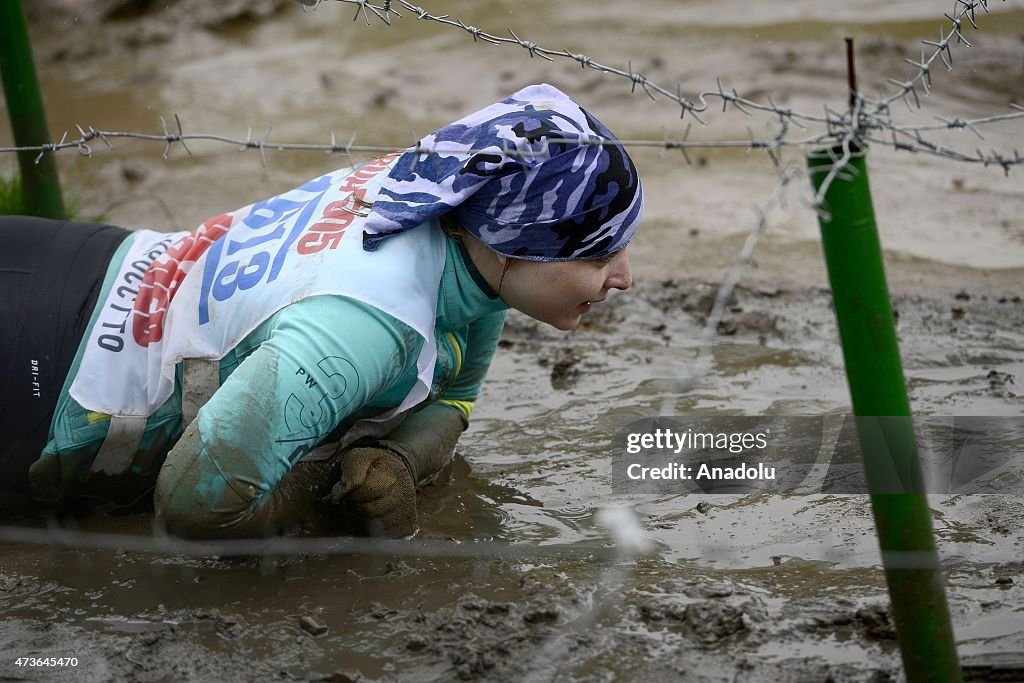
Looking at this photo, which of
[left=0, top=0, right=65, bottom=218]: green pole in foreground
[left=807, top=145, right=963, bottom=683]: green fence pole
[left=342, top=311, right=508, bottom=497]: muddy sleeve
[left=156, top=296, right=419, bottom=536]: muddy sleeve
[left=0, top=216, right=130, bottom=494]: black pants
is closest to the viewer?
[left=807, top=145, right=963, bottom=683]: green fence pole

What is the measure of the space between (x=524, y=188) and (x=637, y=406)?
1292mm

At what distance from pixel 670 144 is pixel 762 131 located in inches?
172

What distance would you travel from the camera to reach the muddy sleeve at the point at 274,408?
2.20m

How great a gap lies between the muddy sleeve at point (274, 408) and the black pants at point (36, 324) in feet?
1.60

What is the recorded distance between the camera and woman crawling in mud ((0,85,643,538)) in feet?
7.43

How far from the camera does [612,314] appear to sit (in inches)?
167

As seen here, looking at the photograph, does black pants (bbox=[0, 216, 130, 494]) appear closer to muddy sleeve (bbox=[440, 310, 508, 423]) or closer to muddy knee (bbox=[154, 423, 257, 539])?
muddy knee (bbox=[154, 423, 257, 539])

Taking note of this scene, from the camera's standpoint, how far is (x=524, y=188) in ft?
7.82

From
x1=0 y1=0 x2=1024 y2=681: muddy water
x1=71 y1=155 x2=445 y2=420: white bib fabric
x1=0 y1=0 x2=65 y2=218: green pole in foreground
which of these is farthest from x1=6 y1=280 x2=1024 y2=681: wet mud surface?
x1=0 y1=0 x2=65 y2=218: green pole in foreground

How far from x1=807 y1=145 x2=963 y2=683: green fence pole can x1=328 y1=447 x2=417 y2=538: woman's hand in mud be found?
3.75ft

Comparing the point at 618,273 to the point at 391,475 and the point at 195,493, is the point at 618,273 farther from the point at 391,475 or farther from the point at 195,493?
the point at 195,493

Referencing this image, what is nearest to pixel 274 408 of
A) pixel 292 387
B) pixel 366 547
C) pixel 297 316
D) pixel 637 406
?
pixel 292 387

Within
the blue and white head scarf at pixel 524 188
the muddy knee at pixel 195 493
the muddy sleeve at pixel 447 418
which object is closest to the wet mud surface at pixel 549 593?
the muddy sleeve at pixel 447 418

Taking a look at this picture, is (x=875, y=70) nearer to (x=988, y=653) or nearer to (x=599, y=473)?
(x=599, y=473)
